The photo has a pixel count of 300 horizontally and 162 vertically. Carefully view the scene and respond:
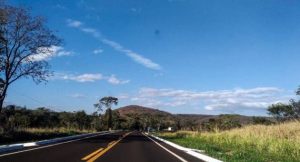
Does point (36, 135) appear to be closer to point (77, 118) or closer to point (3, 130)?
point (3, 130)

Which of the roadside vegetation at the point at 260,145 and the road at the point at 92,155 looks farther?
the roadside vegetation at the point at 260,145

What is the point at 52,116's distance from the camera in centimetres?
10119

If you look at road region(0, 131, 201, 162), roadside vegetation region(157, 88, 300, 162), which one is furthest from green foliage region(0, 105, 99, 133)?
road region(0, 131, 201, 162)

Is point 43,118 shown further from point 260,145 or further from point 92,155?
point 92,155

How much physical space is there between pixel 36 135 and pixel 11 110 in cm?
5644

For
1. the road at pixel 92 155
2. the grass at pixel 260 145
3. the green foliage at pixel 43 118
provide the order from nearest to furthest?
the road at pixel 92 155, the grass at pixel 260 145, the green foliage at pixel 43 118

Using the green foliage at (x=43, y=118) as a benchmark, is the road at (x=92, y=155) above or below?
below

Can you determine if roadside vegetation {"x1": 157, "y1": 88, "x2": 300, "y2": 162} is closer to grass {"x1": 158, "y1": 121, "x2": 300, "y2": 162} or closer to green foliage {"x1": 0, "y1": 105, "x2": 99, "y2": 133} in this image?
grass {"x1": 158, "y1": 121, "x2": 300, "y2": 162}

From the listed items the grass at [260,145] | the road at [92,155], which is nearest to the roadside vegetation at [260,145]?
the grass at [260,145]

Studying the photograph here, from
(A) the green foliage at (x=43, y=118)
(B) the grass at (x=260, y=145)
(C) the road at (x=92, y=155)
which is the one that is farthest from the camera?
(A) the green foliage at (x=43, y=118)

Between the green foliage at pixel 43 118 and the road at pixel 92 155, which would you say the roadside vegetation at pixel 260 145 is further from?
the green foliage at pixel 43 118

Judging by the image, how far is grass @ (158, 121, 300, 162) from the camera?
17.7 meters

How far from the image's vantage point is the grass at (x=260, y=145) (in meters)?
17.7

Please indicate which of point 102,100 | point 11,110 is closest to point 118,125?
point 102,100
